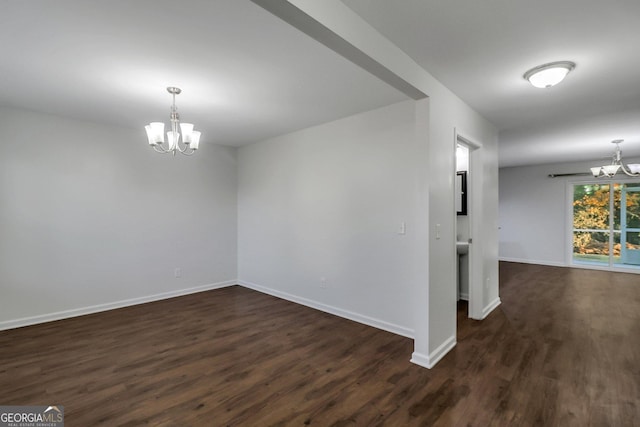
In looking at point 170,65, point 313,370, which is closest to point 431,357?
point 313,370

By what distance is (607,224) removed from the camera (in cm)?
662

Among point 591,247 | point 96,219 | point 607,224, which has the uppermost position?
point 96,219

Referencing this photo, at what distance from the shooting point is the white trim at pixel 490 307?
374 cm

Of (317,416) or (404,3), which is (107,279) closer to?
(317,416)

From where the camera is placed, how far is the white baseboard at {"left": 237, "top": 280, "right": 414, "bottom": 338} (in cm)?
324

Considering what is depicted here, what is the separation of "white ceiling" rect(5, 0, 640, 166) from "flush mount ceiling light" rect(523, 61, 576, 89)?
76mm

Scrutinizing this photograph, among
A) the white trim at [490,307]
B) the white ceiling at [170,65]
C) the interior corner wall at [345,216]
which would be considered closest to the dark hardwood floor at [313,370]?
the white trim at [490,307]

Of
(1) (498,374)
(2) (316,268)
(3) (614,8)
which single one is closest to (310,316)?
(2) (316,268)

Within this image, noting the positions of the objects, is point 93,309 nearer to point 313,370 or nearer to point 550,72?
point 313,370

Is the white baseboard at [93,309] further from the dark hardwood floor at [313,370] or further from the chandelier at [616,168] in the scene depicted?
the chandelier at [616,168]

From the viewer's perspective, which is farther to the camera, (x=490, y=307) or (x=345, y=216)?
(x=490, y=307)

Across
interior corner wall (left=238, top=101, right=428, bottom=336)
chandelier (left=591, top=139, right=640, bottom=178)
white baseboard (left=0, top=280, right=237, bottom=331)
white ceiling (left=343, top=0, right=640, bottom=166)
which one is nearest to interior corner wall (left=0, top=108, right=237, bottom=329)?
white baseboard (left=0, top=280, right=237, bottom=331)

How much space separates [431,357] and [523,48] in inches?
99.3

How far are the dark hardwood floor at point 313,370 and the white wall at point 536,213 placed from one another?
3.54 meters
